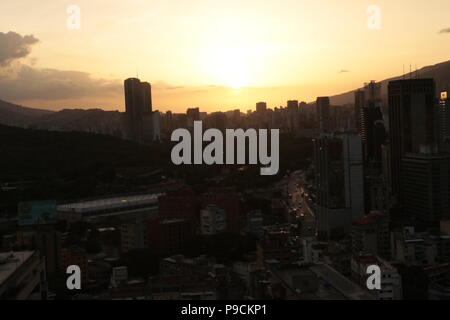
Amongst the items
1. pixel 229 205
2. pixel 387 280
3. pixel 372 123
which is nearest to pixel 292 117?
pixel 372 123

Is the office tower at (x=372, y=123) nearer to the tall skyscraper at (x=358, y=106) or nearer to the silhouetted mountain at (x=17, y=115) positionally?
the tall skyscraper at (x=358, y=106)

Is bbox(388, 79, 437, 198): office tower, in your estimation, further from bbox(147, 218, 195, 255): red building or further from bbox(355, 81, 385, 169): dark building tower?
bbox(147, 218, 195, 255): red building

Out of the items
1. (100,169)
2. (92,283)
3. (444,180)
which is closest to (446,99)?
(444,180)

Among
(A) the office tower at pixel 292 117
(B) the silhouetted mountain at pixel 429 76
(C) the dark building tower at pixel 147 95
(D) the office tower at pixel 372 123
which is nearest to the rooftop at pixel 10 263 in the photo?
(C) the dark building tower at pixel 147 95

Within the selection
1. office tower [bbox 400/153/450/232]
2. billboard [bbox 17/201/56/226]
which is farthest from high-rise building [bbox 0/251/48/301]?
office tower [bbox 400/153/450/232]

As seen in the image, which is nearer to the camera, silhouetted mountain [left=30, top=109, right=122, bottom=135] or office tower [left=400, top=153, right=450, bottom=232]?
office tower [left=400, top=153, right=450, bottom=232]

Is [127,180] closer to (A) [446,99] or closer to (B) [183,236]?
(B) [183,236]

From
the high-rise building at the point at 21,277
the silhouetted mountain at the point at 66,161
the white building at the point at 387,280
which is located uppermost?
the silhouetted mountain at the point at 66,161

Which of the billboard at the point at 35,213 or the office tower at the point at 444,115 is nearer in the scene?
the billboard at the point at 35,213

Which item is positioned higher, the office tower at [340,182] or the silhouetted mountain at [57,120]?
the silhouetted mountain at [57,120]
